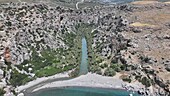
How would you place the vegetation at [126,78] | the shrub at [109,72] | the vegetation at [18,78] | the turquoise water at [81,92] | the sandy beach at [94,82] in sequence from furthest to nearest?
the shrub at [109,72] → the vegetation at [126,78] → the sandy beach at [94,82] → the vegetation at [18,78] → the turquoise water at [81,92]

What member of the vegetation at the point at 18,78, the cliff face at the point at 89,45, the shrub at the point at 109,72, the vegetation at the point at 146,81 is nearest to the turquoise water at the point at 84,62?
the cliff face at the point at 89,45

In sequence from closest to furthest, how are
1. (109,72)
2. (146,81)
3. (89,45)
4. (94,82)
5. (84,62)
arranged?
(146,81) → (94,82) → (109,72) → (84,62) → (89,45)

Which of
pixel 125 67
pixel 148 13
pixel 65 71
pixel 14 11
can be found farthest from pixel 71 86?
pixel 148 13

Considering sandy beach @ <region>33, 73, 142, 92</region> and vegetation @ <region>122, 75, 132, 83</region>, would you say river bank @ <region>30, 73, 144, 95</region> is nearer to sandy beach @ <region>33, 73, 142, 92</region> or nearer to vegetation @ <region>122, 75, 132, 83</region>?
sandy beach @ <region>33, 73, 142, 92</region>

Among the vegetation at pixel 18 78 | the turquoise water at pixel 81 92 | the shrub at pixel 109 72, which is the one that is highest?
the vegetation at pixel 18 78

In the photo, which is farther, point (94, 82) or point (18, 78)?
point (94, 82)

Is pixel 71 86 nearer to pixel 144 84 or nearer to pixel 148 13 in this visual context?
pixel 144 84

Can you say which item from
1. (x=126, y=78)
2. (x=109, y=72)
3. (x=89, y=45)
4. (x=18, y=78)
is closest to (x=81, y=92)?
(x=109, y=72)

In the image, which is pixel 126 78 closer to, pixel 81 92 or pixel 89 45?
pixel 81 92

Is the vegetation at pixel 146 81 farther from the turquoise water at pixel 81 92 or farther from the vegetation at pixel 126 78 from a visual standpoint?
the turquoise water at pixel 81 92
